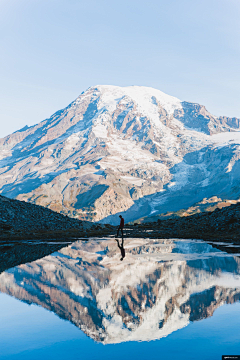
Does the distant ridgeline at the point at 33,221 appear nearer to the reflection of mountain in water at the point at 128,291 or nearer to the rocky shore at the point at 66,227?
the rocky shore at the point at 66,227

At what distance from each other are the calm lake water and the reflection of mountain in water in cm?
3

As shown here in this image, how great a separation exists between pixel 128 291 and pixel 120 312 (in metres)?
2.27

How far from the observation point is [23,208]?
195 ft

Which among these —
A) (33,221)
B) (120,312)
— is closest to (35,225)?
(33,221)

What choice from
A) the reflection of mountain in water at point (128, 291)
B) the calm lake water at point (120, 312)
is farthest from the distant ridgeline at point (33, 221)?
A: the calm lake water at point (120, 312)

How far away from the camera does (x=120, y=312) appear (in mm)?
11273

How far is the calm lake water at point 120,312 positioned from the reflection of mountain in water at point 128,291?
3 centimetres

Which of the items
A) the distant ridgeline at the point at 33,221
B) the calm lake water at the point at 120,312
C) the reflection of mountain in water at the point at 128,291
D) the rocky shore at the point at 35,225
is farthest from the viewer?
the distant ridgeline at the point at 33,221

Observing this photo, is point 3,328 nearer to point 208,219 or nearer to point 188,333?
point 188,333

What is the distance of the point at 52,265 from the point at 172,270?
7050mm

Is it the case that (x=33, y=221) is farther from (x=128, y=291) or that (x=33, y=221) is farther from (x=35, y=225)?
(x=128, y=291)

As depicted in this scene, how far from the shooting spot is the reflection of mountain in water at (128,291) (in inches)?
407

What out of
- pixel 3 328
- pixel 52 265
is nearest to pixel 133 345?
pixel 3 328

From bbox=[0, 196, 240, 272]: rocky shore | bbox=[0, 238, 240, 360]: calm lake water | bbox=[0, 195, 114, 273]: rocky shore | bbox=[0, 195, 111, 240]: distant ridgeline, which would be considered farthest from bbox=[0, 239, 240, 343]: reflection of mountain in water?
bbox=[0, 195, 111, 240]: distant ridgeline
